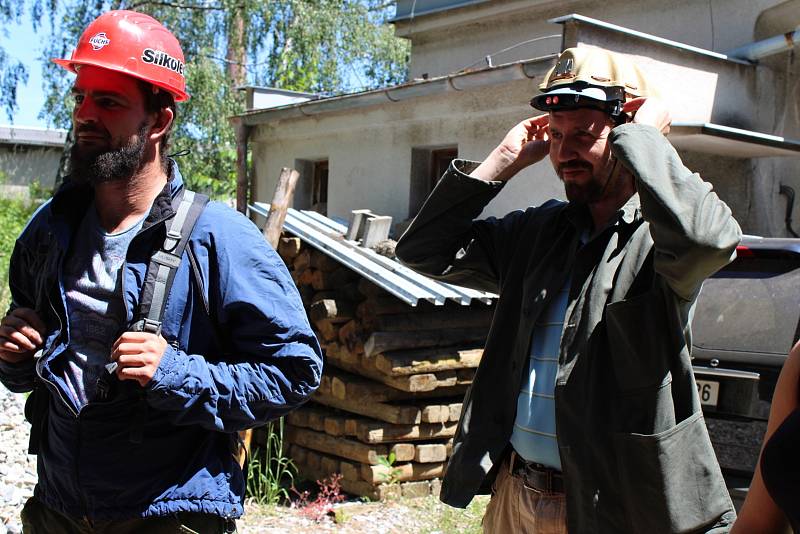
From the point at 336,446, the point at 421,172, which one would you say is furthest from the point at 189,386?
the point at 421,172

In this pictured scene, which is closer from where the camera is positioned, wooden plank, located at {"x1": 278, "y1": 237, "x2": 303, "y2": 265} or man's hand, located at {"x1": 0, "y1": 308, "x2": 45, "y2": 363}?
man's hand, located at {"x1": 0, "y1": 308, "x2": 45, "y2": 363}

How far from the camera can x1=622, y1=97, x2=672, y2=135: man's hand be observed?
2.52 m

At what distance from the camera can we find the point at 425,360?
6906mm

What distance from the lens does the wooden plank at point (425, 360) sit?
679 cm

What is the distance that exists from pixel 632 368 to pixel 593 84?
0.83 metres

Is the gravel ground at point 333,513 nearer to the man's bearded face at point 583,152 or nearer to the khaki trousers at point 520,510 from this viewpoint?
the khaki trousers at point 520,510

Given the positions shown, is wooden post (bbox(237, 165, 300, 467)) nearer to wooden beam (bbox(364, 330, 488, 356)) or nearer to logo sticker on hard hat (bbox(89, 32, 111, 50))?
wooden beam (bbox(364, 330, 488, 356))

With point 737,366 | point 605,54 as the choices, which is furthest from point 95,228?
point 737,366

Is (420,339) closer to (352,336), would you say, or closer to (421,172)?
(352,336)

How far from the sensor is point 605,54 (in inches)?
104

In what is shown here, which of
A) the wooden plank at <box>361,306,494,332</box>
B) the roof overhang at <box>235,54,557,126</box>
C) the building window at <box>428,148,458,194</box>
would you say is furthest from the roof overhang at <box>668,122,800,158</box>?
the building window at <box>428,148,458,194</box>

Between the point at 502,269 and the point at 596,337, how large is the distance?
0.55m

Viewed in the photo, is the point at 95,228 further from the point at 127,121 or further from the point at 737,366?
the point at 737,366

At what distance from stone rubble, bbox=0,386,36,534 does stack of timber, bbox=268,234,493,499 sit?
2.42 metres
